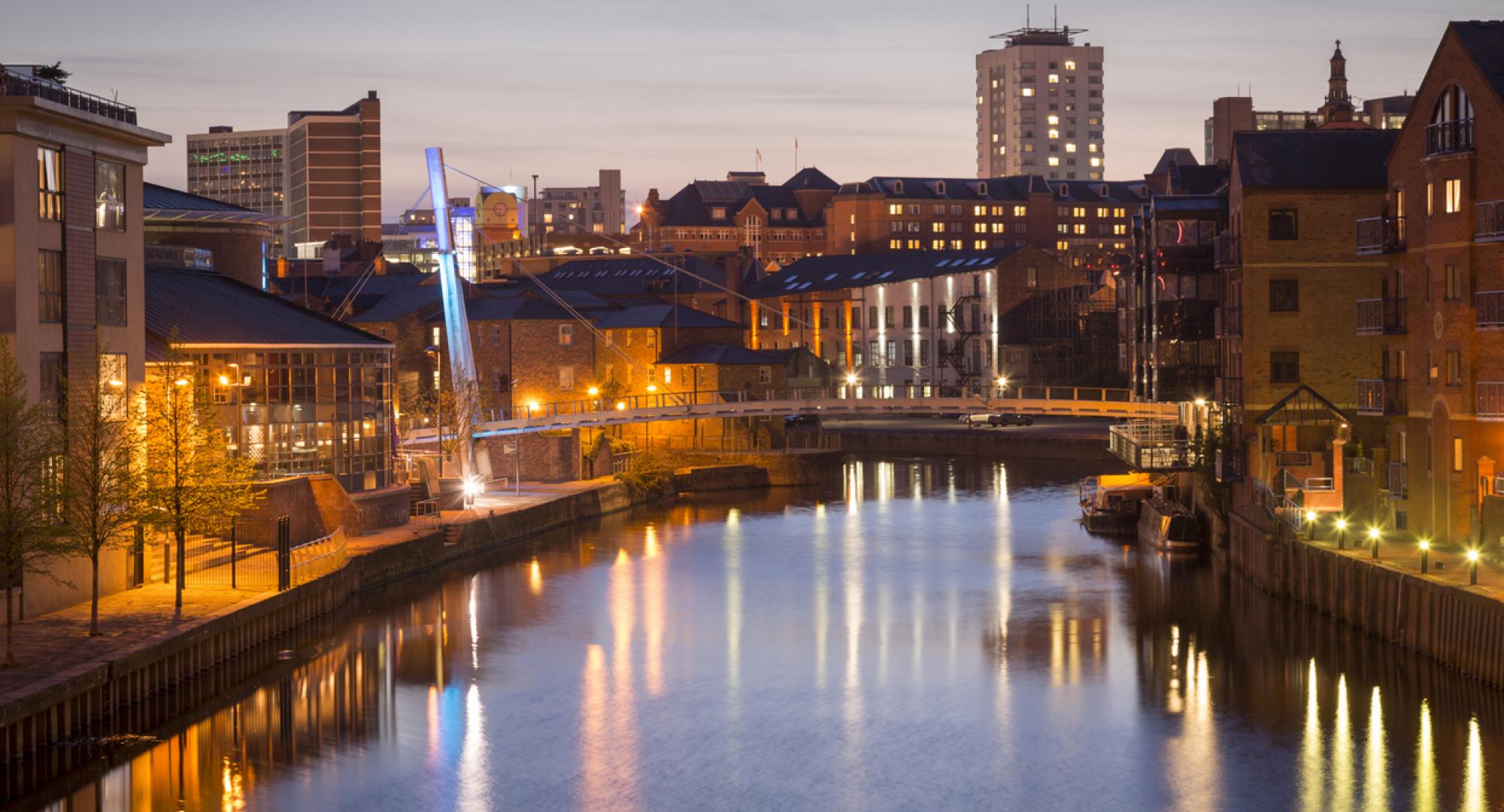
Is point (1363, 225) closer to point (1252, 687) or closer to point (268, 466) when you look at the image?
point (1252, 687)

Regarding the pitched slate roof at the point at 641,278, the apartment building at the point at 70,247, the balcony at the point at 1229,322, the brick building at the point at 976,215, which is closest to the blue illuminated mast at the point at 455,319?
the apartment building at the point at 70,247

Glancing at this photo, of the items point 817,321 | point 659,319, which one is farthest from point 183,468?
point 817,321

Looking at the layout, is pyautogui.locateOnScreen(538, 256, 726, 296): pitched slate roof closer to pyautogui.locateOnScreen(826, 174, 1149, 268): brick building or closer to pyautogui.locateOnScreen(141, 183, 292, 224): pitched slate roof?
pyautogui.locateOnScreen(826, 174, 1149, 268): brick building

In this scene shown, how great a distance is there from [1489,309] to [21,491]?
29273 mm

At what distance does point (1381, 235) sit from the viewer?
44625 mm

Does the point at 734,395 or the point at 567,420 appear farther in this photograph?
the point at 734,395

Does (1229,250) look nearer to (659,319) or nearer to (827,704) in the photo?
(827,704)

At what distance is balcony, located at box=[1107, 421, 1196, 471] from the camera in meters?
55.4

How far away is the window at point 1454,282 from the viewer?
40.5 m

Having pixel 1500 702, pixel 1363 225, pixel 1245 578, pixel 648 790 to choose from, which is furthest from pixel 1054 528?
pixel 648 790

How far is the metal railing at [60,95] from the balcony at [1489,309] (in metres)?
28.7

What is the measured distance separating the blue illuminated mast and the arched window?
32815mm

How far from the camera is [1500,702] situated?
104ft

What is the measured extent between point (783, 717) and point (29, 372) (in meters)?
15.5
